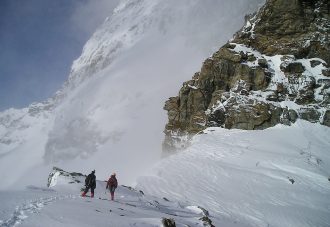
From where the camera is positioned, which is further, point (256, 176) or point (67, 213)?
point (256, 176)

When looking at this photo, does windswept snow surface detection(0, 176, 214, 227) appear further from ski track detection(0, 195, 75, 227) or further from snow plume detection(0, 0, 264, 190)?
snow plume detection(0, 0, 264, 190)

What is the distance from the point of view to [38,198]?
68.5 feet

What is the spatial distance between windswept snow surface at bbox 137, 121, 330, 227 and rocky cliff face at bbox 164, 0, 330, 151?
2.31 m

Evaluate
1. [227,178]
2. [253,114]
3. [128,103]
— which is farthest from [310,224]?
[128,103]

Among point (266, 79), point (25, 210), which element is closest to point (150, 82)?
point (266, 79)

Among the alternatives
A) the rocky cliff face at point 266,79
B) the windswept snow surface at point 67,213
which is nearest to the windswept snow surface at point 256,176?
the rocky cliff face at point 266,79

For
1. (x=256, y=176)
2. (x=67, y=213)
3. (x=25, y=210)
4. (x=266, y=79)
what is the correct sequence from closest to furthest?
(x=67, y=213)
(x=25, y=210)
(x=256, y=176)
(x=266, y=79)

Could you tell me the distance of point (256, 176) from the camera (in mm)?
39219

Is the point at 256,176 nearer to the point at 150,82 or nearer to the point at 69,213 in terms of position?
the point at 69,213

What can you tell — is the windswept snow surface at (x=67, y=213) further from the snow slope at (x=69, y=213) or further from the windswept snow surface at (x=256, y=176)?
the windswept snow surface at (x=256, y=176)

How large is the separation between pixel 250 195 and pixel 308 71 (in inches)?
1035

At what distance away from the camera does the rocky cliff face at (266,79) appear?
169 feet

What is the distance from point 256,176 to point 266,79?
751 inches

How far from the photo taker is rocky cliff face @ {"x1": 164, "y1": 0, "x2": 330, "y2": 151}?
5150cm
